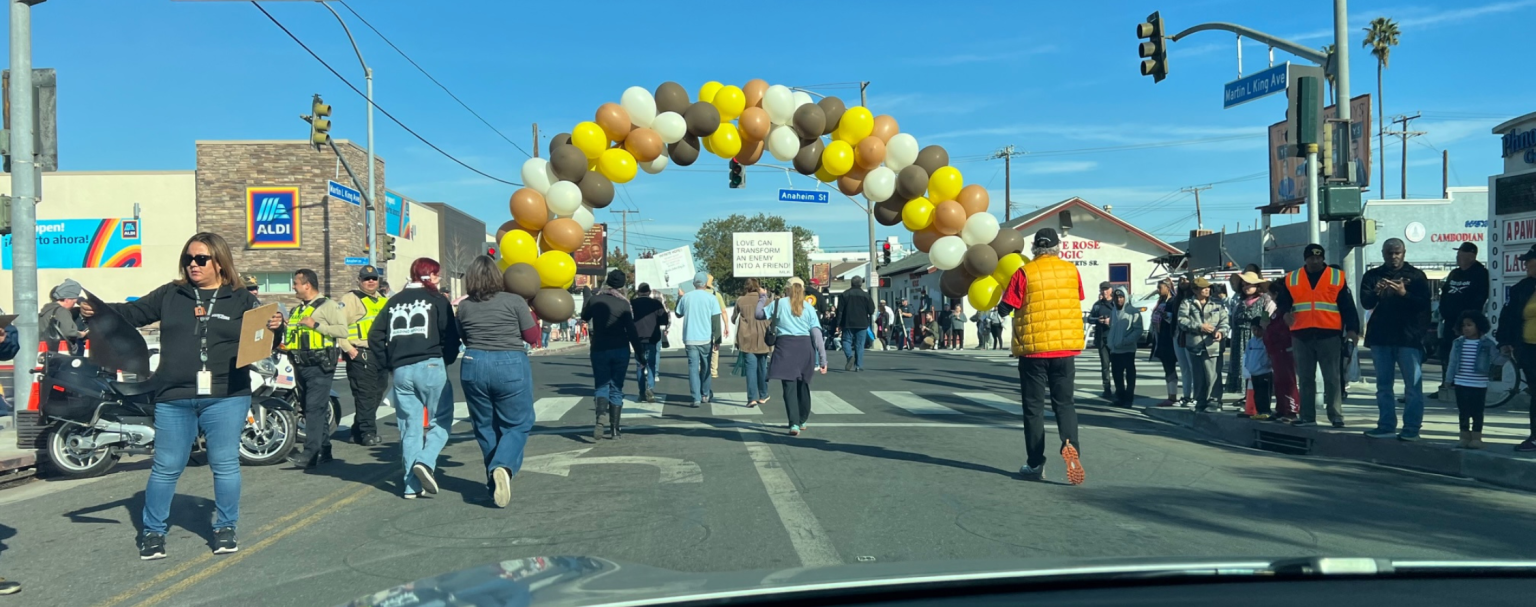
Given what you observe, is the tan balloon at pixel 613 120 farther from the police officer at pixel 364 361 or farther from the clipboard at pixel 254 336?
the clipboard at pixel 254 336

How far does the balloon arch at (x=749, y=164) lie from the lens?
9.34 metres

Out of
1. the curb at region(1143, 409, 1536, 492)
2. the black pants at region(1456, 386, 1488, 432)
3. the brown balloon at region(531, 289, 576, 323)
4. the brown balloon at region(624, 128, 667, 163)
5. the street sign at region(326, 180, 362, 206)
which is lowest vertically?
the curb at region(1143, 409, 1536, 492)

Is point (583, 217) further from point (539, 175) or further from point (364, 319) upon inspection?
point (364, 319)

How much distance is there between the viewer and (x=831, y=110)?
10.5 m

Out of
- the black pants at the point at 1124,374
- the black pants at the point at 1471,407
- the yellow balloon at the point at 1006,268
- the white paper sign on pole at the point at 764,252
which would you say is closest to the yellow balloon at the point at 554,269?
the yellow balloon at the point at 1006,268

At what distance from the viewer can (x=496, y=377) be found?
7.27m

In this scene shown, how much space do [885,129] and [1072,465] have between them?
4185mm

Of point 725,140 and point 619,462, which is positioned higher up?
point 725,140

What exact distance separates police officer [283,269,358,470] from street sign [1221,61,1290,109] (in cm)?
1143

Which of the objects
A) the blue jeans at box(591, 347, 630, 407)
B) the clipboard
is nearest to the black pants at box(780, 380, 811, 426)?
the blue jeans at box(591, 347, 630, 407)

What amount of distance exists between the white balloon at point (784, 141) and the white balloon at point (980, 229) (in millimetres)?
1950

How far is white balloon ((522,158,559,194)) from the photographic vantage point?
31.4 feet

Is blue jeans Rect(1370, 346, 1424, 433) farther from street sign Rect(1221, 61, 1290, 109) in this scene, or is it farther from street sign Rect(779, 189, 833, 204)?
street sign Rect(779, 189, 833, 204)

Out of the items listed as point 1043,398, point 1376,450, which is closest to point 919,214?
point 1043,398
